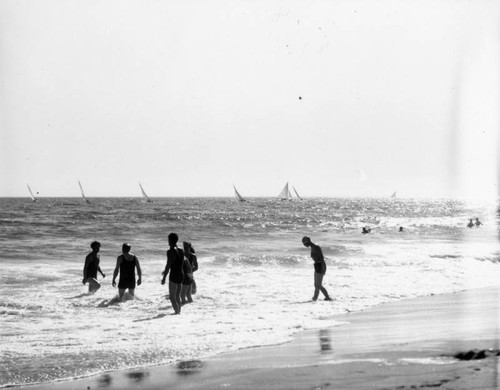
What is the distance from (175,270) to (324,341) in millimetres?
3790

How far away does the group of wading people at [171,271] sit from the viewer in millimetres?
12383

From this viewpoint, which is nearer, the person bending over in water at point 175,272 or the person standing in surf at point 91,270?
the person bending over in water at point 175,272

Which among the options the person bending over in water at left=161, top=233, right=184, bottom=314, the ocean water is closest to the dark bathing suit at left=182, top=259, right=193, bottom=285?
the ocean water

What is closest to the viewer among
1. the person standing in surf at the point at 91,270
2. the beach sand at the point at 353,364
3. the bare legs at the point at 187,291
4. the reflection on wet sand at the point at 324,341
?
the beach sand at the point at 353,364

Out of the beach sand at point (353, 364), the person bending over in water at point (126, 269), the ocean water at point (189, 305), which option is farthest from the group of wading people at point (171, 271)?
the beach sand at point (353, 364)

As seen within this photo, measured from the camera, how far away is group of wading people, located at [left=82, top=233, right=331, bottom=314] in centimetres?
1240

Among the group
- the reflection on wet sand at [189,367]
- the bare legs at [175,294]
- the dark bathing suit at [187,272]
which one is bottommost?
the reflection on wet sand at [189,367]

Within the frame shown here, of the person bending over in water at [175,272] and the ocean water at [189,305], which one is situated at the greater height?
the person bending over in water at [175,272]

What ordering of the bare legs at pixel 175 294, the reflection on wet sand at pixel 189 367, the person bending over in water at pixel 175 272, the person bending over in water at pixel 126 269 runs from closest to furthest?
the reflection on wet sand at pixel 189 367, the person bending over in water at pixel 175 272, the bare legs at pixel 175 294, the person bending over in water at pixel 126 269

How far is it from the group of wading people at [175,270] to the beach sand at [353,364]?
3097 millimetres

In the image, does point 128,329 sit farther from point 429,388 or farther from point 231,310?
point 429,388

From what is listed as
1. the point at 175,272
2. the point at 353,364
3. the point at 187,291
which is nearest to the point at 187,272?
the point at 187,291

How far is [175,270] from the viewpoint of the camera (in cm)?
1234

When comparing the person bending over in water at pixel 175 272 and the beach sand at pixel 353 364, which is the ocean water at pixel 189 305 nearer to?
the person bending over in water at pixel 175 272
